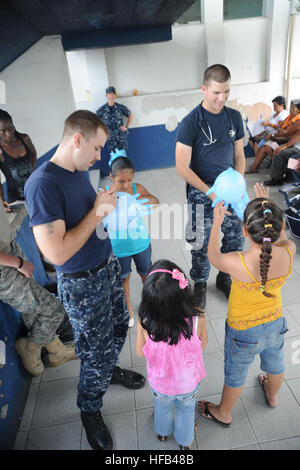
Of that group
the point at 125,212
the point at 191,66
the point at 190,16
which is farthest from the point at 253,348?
the point at 190,16

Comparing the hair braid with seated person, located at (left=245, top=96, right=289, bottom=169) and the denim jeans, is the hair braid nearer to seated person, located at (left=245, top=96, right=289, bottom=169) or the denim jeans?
the denim jeans

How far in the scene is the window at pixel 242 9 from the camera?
225 inches

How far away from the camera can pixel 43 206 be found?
49.4 inches

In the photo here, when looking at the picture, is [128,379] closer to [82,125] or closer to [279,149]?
[82,125]

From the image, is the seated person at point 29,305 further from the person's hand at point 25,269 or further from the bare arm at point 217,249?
the bare arm at point 217,249

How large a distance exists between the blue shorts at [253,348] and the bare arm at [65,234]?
90 cm

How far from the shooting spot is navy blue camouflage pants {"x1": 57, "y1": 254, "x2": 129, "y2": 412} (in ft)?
5.05

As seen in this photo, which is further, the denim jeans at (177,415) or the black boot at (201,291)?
the black boot at (201,291)

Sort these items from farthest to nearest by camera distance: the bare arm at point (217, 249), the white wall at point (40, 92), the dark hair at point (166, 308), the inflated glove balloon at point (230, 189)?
the white wall at point (40, 92) → the inflated glove balloon at point (230, 189) → the bare arm at point (217, 249) → the dark hair at point (166, 308)

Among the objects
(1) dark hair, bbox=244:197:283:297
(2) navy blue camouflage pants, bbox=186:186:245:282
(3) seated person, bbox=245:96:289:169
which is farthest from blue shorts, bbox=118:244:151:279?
(3) seated person, bbox=245:96:289:169

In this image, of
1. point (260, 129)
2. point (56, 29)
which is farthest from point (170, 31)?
point (260, 129)

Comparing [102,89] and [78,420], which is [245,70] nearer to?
[102,89]

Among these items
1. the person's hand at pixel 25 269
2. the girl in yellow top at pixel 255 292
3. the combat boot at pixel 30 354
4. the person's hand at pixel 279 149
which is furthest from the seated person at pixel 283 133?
the combat boot at pixel 30 354

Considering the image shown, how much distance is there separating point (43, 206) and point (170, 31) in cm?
526
